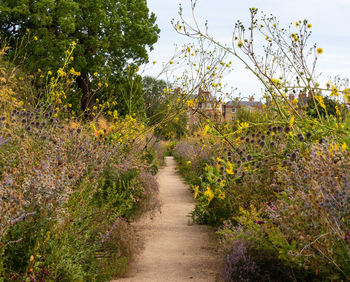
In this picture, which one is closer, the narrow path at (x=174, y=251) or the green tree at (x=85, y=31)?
the narrow path at (x=174, y=251)

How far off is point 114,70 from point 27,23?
16.3 ft

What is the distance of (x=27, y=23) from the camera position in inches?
730

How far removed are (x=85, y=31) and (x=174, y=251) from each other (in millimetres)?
16721

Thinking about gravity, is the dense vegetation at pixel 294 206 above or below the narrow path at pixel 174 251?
above

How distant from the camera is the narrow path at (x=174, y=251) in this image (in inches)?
142

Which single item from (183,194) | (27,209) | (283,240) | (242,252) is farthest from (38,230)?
(183,194)

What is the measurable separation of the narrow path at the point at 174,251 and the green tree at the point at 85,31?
1283 centimetres

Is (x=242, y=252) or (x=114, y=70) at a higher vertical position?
(x=114, y=70)

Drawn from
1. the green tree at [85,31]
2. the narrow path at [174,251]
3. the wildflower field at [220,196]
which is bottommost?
the narrow path at [174,251]

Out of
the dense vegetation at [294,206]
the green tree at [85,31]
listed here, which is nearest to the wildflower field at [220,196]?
the dense vegetation at [294,206]

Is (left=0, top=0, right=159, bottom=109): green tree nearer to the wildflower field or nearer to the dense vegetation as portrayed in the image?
the wildflower field

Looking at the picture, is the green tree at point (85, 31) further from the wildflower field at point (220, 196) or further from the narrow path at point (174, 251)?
the narrow path at point (174, 251)

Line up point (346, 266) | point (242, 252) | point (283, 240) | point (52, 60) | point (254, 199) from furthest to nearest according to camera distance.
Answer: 1. point (52, 60)
2. point (254, 199)
3. point (242, 252)
4. point (283, 240)
5. point (346, 266)

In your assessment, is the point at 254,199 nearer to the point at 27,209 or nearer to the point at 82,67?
the point at 27,209
